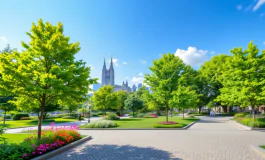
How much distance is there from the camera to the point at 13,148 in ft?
24.6

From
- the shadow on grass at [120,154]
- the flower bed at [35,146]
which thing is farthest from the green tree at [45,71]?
the shadow on grass at [120,154]

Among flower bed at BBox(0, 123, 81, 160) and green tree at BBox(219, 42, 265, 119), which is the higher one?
green tree at BBox(219, 42, 265, 119)

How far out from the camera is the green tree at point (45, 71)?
29.4 ft

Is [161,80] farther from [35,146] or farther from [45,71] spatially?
[35,146]

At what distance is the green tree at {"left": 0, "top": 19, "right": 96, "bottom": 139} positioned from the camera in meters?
8.95

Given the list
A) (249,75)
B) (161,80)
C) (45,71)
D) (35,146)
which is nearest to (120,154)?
(35,146)

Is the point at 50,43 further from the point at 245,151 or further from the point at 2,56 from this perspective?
the point at 245,151

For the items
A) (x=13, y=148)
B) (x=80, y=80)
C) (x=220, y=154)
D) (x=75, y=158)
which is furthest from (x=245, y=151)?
(x=13, y=148)

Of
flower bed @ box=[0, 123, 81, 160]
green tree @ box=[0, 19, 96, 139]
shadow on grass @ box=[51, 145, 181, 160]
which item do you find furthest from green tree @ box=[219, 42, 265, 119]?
flower bed @ box=[0, 123, 81, 160]

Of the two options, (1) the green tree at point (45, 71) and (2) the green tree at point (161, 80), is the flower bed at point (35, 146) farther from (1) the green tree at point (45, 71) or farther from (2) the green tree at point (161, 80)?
(2) the green tree at point (161, 80)

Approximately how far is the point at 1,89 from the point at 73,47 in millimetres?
4557

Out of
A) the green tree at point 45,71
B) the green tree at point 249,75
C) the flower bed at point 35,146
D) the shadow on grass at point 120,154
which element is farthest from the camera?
the green tree at point 249,75

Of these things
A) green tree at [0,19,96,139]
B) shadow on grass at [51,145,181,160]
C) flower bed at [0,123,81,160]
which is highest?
green tree at [0,19,96,139]

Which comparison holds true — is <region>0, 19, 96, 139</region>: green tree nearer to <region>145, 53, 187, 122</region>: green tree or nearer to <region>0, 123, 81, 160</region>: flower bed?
<region>0, 123, 81, 160</region>: flower bed
